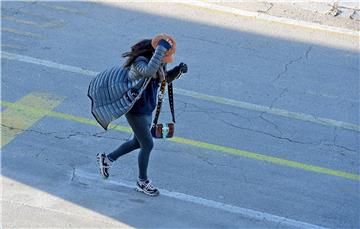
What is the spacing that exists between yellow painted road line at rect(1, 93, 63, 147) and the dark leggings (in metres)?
1.52

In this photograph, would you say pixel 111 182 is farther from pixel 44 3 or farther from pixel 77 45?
pixel 44 3

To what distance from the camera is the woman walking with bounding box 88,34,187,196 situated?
21.9 feet

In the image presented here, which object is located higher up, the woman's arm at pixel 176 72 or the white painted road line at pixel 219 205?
the woman's arm at pixel 176 72

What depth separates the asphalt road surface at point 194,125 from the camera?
7492mm

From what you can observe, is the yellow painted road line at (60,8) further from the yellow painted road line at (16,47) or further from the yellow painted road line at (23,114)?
the yellow painted road line at (23,114)

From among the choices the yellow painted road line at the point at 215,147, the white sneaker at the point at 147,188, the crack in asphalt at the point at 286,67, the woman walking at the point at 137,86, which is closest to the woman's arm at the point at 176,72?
the woman walking at the point at 137,86

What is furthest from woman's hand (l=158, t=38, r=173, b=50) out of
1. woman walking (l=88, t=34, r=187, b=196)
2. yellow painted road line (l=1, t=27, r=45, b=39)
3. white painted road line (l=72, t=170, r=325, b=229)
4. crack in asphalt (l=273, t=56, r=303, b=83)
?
yellow painted road line (l=1, t=27, r=45, b=39)

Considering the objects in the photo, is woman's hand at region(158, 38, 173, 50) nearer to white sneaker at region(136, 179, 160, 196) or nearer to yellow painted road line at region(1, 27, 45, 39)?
white sneaker at region(136, 179, 160, 196)

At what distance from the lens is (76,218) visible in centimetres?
714

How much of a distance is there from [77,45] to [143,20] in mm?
1632

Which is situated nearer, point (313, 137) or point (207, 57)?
point (313, 137)

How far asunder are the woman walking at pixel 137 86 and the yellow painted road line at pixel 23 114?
1.92 metres

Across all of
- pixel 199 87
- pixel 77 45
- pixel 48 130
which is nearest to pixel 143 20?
pixel 77 45

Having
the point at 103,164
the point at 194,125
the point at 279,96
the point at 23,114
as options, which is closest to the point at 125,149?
the point at 103,164
